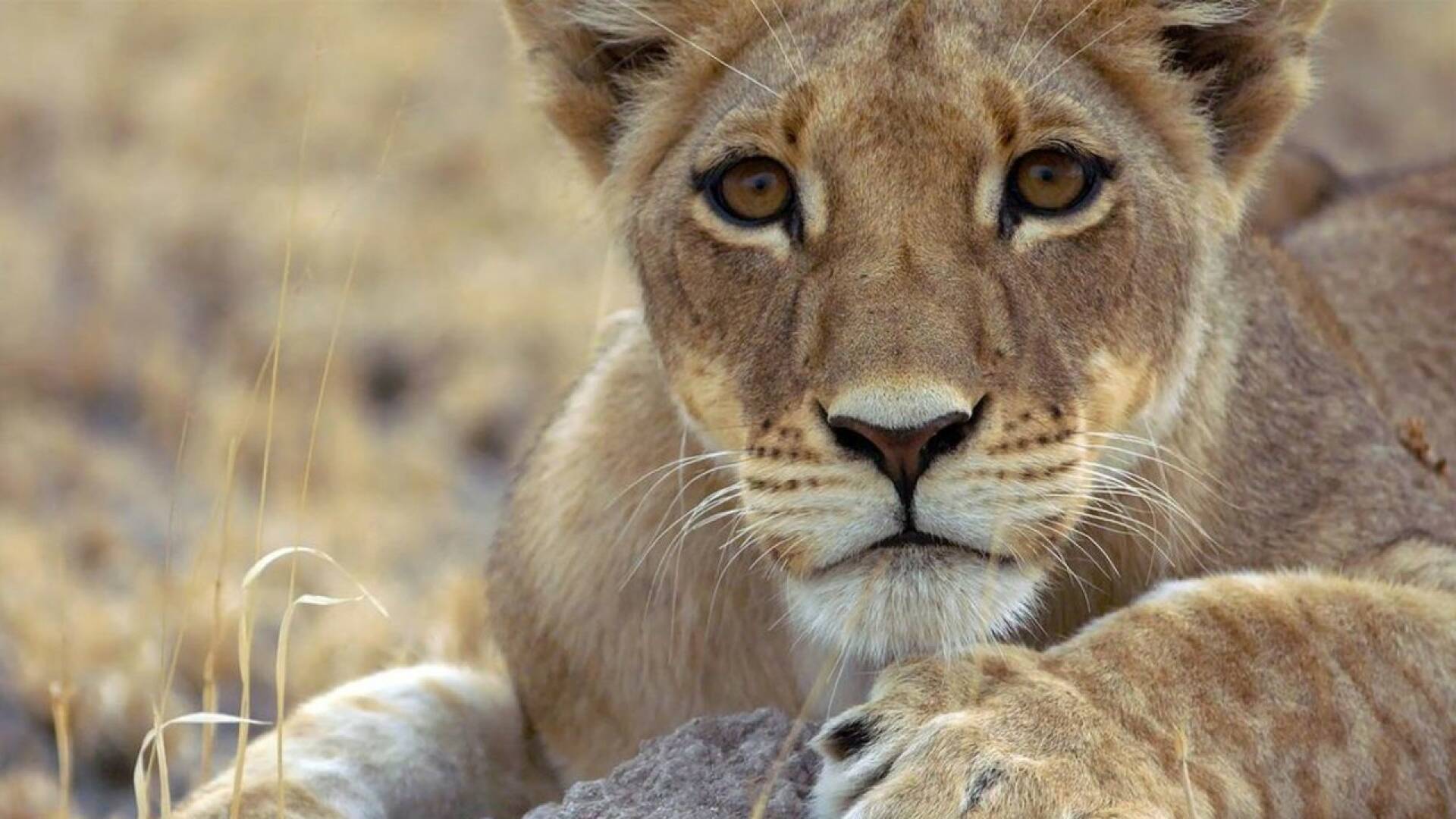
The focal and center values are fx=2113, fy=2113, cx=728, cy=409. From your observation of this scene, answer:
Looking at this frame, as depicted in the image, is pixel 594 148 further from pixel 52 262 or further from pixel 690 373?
pixel 52 262

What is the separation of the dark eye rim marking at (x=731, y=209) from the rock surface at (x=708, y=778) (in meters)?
0.74

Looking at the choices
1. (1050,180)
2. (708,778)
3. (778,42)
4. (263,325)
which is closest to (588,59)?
(778,42)

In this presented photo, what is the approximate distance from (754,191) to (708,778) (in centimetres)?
88

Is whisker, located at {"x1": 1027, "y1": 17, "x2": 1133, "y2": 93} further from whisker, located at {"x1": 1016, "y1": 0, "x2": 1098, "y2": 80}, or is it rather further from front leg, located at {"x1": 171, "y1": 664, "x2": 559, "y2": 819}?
front leg, located at {"x1": 171, "y1": 664, "x2": 559, "y2": 819}

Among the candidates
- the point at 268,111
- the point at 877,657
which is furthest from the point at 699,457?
the point at 268,111

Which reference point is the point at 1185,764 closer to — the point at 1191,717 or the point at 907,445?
the point at 1191,717

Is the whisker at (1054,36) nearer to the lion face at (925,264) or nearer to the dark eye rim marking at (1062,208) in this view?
the lion face at (925,264)

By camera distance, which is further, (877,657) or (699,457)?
(699,457)

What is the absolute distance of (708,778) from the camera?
2994 mm

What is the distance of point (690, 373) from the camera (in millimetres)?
3301

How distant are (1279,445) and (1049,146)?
0.78 m

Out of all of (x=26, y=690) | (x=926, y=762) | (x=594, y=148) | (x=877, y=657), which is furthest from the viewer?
(x=26, y=690)

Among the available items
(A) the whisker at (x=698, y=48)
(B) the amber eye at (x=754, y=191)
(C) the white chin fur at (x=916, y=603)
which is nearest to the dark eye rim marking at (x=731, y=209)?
(B) the amber eye at (x=754, y=191)

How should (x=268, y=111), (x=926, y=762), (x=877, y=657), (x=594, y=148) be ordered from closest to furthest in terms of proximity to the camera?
(x=926, y=762) < (x=877, y=657) < (x=594, y=148) < (x=268, y=111)
